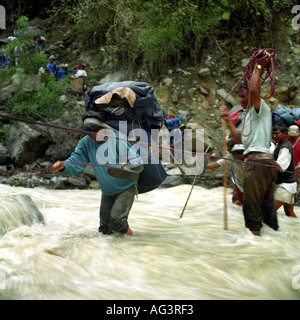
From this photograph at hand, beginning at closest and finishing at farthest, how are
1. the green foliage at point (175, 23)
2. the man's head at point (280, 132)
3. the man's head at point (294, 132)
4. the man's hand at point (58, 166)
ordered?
the man's hand at point (58, 166)
the man's head at point (280, 132)
the man's head at point (294, 132)
the green foliage at point (175, 23)

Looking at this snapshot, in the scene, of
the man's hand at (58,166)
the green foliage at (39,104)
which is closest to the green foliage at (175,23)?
the green foliage at (39,104)

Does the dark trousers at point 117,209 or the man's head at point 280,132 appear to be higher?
the man's head at point 280,132

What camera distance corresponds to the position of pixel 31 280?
2432mm

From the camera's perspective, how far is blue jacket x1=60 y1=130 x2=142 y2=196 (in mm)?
3141

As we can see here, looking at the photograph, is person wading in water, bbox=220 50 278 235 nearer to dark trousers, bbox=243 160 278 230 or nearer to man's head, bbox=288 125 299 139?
dark trousers, bbox=243 160 278 230

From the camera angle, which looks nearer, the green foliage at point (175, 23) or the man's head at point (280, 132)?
the man's head at point (280, 132)

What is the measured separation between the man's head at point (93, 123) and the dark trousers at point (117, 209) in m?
0.62

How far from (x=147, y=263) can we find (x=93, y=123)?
1.33m

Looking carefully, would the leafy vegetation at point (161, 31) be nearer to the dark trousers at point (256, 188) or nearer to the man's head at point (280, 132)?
the man's head at point (280, 132)

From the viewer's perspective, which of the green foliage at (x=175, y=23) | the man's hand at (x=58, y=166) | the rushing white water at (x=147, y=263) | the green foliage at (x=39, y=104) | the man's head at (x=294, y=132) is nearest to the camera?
the rushing white water at (x=147, y=263)

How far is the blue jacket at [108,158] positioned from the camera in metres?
3.14

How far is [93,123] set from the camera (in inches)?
123

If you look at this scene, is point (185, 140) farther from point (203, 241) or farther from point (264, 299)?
point (264, 299)

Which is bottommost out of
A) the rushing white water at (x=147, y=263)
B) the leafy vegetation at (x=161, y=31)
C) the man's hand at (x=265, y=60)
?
the rushing white water at (x=147, y=263)
